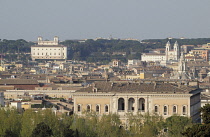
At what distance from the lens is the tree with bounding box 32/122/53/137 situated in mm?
39853

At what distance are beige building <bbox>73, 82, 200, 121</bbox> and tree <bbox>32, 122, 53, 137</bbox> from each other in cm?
1097

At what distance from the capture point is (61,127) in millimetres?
42094

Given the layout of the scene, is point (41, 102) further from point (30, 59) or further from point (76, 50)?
point (76, 50)

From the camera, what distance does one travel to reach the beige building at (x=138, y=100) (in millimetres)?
51500

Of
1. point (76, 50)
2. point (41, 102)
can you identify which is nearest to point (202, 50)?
point (76, 50)

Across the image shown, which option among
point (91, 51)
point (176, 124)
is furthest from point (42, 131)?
point (91, 51)

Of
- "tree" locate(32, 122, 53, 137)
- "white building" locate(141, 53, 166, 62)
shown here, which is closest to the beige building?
"tree" locate(32, 122, 53, 137)

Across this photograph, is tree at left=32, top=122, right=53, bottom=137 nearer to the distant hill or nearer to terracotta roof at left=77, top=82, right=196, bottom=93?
terracotta roof at left=77, top=82, right=196, bottom=93

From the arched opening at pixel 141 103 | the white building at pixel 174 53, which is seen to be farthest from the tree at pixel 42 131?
the white building at pixel 174 53

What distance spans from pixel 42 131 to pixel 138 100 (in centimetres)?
1292

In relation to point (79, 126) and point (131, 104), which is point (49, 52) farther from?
point (79, 126)

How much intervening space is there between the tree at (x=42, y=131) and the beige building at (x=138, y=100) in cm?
1097

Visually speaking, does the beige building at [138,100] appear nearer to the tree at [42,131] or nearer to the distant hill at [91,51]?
the tree at [42,131]

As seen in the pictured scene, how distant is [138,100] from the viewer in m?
52.4
